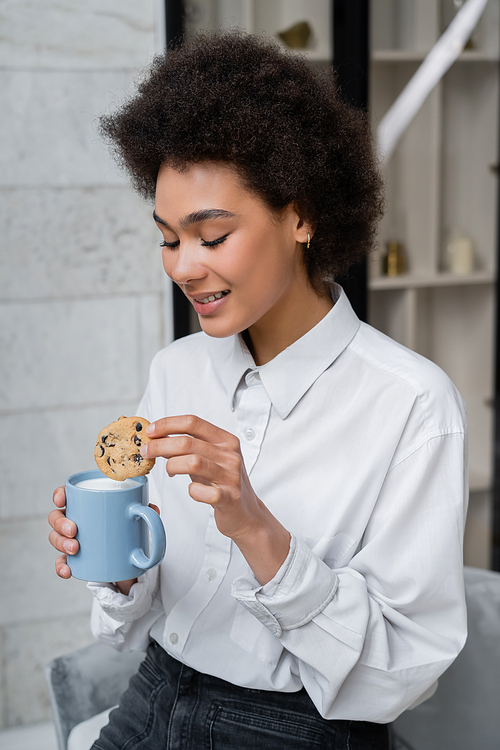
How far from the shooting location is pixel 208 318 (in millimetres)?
992

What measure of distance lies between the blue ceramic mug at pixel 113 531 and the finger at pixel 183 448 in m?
0.09

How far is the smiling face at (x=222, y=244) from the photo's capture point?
0.94 meters

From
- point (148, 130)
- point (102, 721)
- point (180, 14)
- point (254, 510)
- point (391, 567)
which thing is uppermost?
point (180, 14)

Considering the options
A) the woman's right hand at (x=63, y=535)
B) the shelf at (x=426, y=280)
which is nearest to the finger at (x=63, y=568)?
the woman's right hand at (x=63, y=535)

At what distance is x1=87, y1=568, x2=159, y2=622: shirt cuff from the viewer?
1.08 metres

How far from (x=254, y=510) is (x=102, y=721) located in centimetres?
68

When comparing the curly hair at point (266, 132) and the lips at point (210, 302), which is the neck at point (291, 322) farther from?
the lips at point (210, 302)

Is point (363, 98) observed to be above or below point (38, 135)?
above

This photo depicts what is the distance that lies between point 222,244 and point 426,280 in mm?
1459

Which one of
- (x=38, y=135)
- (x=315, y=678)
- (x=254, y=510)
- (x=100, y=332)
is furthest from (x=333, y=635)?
(x=38, y=135)

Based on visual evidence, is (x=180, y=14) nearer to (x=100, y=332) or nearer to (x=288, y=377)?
(x=100, y=332)

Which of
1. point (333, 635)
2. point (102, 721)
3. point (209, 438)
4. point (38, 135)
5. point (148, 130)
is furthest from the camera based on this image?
point (38, 135)

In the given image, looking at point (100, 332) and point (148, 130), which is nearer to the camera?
point (148, 130)

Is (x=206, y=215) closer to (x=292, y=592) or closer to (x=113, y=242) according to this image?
(x=292, y=592)
